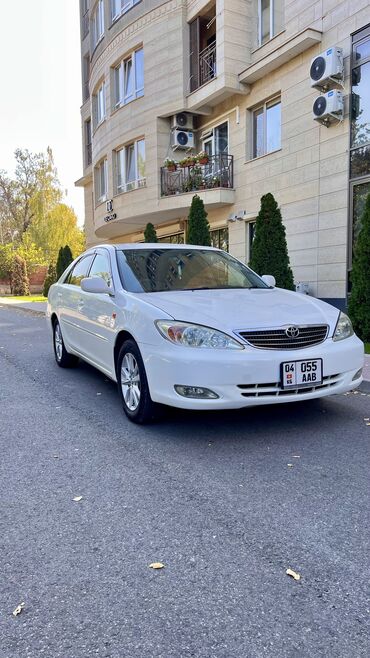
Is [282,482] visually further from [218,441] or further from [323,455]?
[218,441]

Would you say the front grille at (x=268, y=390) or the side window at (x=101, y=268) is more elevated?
the side window at (x=101, y=268)

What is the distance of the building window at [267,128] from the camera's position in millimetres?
13516

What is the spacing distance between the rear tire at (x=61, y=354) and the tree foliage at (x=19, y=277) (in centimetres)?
3255

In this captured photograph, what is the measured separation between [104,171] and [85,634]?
22.0 meters

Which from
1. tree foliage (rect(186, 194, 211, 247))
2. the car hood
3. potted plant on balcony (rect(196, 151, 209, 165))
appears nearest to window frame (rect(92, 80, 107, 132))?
potted plant on balcony (rect(196, 151, 209, 165))

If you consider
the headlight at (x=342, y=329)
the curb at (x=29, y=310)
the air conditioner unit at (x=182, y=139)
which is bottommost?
the curb at (x=29, y=310)

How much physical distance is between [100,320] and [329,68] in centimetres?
892

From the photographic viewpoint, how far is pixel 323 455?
11.9 ft

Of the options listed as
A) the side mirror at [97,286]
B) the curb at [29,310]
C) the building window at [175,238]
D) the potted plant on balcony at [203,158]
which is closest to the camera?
the side mirror at [97,286]

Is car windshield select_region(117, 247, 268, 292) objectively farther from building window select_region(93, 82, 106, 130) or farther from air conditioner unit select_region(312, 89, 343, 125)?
building window select_region(93, 82, 106, 130)

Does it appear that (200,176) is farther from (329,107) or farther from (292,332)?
(292,332)

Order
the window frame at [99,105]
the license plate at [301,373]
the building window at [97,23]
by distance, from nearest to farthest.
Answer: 1. the license plate at [301,373]
2. the window frame at [99,105]
3. the building window at [97,23]

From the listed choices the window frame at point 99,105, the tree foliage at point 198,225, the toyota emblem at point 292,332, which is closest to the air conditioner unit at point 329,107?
the tree foliage at point 198,225

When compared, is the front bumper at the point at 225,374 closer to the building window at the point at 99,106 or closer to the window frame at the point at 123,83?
the window frame at the point at 123,83
